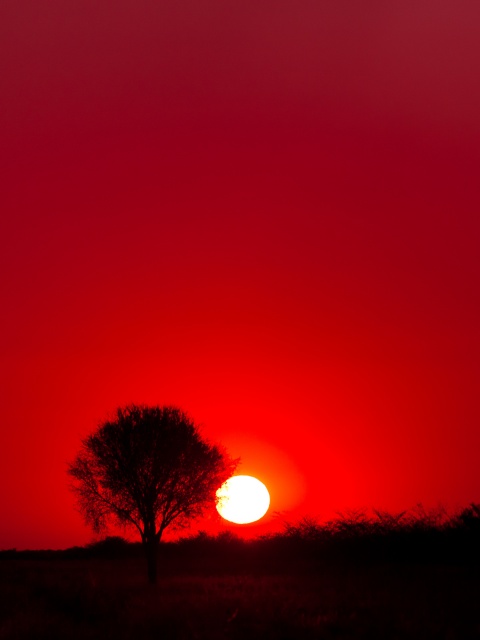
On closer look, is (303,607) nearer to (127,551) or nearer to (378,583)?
(378,583)

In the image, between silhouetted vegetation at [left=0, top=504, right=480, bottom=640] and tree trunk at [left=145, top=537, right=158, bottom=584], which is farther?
tree trunk at [left=145, top=537, right=158, bottom=584]

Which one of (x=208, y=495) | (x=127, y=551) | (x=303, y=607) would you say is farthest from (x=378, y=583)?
(x=127, y=551)

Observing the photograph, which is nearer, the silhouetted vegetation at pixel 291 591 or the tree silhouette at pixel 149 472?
the silhouetted vegetation at pixel 291 591

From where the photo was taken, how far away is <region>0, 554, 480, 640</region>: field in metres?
19.2

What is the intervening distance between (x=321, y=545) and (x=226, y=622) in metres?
21.9

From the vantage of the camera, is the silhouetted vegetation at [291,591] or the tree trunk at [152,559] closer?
the silhouetted vegetation at [291,591]

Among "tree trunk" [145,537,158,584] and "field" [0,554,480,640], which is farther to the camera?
"tree trunk" [145,537,158,584]

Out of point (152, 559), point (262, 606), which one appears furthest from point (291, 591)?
point (152, 559)

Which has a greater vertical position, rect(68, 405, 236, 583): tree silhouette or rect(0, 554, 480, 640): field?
rect(68, 405, 236, 583): tree silhouette

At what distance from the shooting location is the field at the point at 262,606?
19.2 metres

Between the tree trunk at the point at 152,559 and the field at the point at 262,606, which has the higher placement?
the tree trunk at the point at 152,559

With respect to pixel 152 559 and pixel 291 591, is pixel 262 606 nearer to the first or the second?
pixel 291 591

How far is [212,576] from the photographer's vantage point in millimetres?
37750

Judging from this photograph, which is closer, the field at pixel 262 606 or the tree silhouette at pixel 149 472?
the field at pixel 262 606
